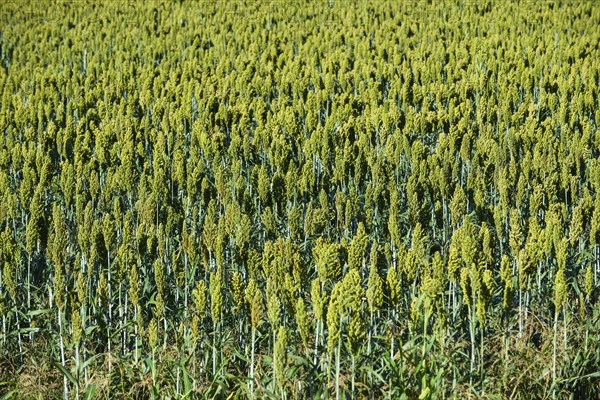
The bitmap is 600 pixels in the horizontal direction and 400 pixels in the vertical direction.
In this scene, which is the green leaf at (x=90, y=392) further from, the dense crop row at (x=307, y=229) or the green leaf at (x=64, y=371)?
the dense crop row at (x=307, y=229)

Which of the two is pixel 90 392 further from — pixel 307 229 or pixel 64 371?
pixel 307 229

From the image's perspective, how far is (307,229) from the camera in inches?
201

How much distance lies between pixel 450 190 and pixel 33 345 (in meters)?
3.04

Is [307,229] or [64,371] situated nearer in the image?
[64,371]

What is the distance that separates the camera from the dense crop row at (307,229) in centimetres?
404

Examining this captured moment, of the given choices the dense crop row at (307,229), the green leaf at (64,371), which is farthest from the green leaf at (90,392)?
the dense crop row at (307,229)

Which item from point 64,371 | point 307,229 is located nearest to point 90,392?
point 64,371

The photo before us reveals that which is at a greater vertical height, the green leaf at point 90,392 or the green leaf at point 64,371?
the green leaf at point 64,371

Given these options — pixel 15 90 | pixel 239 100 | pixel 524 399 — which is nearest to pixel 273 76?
pixel 239 100

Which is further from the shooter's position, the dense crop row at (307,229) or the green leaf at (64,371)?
the dense crop row at (307,229)

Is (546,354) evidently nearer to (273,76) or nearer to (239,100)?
(239,100)

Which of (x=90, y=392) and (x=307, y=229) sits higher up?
(x=307, y=229)

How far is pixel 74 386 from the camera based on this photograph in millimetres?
4277

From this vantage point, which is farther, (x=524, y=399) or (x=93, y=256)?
(x=93, y=256)
